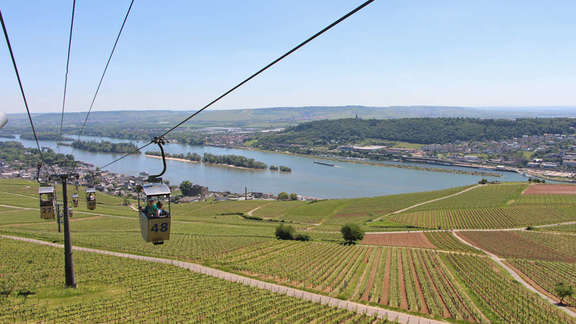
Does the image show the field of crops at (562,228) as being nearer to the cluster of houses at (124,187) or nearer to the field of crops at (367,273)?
the field of crops at (367,273)

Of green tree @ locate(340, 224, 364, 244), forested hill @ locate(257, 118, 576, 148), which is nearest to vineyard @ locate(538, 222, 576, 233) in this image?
green tree @ locate(340, 224, 364, 244)

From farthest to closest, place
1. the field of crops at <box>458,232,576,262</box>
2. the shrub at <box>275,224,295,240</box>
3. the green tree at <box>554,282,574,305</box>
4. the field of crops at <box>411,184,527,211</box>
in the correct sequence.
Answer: the field of crops at <box>411,184,527,211</box>
the shrub at <box>275,224,295,240</box>
the field of crops at <box>458,232,576,262</box>
the green tree at <box>554,282,574,305</box>

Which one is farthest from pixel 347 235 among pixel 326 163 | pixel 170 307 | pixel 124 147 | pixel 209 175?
pixel 124 147

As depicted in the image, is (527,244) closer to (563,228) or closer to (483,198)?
(563,228)

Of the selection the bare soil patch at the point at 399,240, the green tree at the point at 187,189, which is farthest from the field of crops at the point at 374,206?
the green tree at the point at 187,189

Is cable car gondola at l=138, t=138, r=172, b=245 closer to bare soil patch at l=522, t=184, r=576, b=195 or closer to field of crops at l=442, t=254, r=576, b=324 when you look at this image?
field of crops at l=442, t=254, r=576, b=324

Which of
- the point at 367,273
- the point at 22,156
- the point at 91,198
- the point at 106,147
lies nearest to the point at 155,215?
the point at 91,198

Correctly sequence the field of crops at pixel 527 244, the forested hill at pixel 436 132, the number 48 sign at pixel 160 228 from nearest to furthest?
the number 48 sign at pixel 160 228
the field of crops at pixel 527 244
the forested hill at pixel 436 132
